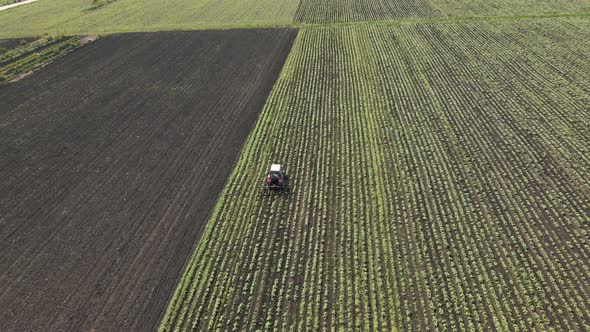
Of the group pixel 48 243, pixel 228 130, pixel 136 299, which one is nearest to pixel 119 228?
pixel 48 243

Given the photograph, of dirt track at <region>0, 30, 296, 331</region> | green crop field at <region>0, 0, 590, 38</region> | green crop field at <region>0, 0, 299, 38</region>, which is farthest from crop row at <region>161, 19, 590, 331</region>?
green crop field at <region>0, 0, 299, 38</region>

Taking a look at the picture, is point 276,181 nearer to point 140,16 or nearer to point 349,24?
point 349,24

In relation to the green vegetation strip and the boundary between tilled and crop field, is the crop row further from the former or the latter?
the green vegetation strip

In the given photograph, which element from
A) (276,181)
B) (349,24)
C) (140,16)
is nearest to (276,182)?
(276,181)

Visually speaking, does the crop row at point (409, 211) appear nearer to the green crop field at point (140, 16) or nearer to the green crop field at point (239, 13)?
the green crop field at point (239, 13)

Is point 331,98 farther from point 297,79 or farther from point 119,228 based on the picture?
point 119,228

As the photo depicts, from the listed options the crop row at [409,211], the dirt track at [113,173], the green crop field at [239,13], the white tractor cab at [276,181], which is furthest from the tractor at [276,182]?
the green crop field at [239,13]
